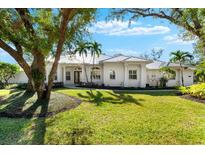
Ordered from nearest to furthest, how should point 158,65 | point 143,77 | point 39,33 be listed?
point 39,33
point 158,65
point 143,77

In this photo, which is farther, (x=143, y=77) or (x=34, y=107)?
(x=143, y=77)

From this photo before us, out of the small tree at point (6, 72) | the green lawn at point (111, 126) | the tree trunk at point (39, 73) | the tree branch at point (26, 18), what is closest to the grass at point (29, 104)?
the tree trunk at point (39, 73)

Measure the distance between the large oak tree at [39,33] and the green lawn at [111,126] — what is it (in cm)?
191

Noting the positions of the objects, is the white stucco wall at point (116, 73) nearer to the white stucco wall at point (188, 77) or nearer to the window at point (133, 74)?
the window at point (133, 74)

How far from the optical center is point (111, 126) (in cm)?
766

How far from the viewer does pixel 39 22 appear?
31.6 ft

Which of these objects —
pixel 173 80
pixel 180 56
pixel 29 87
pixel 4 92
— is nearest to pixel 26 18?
pixel 29 87

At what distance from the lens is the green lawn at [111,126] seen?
22.8 ft

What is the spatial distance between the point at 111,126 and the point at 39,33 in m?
4.13

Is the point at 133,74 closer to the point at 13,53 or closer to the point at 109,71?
the point at 109,71
